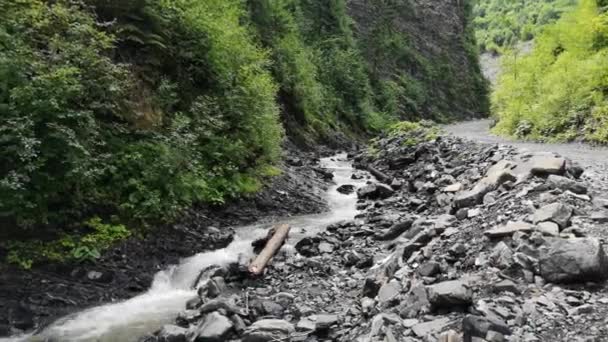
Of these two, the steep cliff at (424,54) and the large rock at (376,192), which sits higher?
the steep cliff at (424,54)

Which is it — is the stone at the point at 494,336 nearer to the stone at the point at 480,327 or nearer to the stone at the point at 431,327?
the stone at the point at 480,327

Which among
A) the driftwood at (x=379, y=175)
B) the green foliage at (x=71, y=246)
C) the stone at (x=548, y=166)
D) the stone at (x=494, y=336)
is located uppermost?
the stone at (x=548, y=166)

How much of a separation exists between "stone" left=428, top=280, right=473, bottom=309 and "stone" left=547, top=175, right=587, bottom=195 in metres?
3.64

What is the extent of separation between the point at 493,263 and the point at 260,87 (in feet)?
38.5

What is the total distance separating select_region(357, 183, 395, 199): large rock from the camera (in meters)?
17.0

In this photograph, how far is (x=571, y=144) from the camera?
18.7 meters

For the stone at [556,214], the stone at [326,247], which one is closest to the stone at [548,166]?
the stone at [556,214]

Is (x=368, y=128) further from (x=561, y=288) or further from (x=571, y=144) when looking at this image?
(x=561, y=288)

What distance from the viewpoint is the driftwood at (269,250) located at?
10.1 m

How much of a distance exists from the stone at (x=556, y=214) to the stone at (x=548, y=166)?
7.53ft

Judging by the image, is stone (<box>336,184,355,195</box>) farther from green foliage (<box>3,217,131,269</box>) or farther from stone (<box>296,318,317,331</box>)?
stone (<box>296,318,317,331</box>)

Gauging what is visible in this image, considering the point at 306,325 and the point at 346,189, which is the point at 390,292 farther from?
the point at 346,189

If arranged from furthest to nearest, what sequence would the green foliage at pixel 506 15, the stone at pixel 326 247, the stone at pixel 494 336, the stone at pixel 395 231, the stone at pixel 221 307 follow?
the green foliage at pixel 506 15
the stone at pixel 395 231
the stone at pixel 326 247
the stone at pixel 221 307
the stone at pixel 494 336

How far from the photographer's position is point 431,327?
18.0ft
